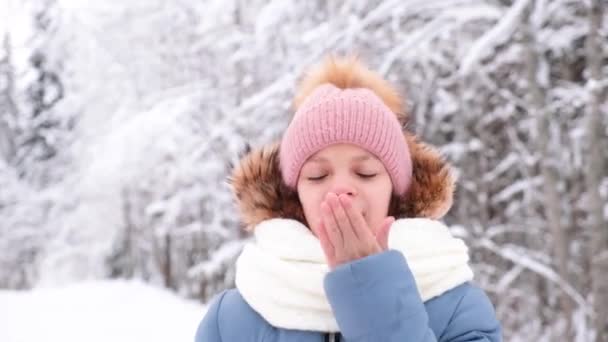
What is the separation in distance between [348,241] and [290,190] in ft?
1.29

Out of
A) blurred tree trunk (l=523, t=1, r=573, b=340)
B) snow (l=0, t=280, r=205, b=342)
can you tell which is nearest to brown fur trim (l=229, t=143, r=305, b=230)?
blurred tree trunk (l=523, t=1, r=573, b=340)

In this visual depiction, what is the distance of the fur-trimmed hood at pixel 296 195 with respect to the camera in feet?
4.91

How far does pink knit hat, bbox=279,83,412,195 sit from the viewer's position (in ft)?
4.52

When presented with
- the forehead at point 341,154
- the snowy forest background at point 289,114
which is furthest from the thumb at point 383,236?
the snowy forest background at point 289,114

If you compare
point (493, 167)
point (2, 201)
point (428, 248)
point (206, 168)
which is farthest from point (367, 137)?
point (2, 201)

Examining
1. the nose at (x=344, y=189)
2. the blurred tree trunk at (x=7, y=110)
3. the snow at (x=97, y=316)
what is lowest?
the snow at (x=97, y=316)

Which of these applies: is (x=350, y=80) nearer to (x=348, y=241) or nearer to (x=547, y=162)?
(x=348, y=241)

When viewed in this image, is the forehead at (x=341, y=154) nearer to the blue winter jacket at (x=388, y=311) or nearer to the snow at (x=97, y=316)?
the blue winter jacket at (x=388, y=311)

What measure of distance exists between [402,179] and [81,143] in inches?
597

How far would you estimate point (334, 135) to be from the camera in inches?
54.1

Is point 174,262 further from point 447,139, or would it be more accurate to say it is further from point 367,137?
point 367,137

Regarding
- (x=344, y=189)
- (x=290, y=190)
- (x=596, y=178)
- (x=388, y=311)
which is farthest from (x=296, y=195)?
(x=596, y=178)

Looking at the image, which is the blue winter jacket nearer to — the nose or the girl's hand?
the girl's hand

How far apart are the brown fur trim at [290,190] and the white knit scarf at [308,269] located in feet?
0.19
